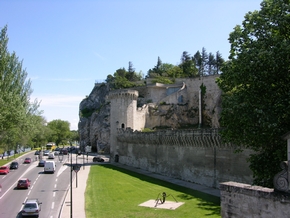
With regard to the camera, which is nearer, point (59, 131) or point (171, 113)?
point (171, 113)

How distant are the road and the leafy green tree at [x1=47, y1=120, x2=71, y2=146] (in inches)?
3036

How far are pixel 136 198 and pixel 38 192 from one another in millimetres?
10101

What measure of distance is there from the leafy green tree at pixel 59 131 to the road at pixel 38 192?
77104 millimetres

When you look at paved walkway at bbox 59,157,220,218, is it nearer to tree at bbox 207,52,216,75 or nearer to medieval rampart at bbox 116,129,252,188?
medieval rampart at bbox 116,129,252,188

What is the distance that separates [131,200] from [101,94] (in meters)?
73.3

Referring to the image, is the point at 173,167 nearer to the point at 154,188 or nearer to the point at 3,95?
the point at 154,188

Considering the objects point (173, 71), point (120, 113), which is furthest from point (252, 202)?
point (173, 71)

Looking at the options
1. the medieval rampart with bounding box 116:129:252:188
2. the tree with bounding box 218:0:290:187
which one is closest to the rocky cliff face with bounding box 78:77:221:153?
the medieval rampart with bounding box 116:129:252:188

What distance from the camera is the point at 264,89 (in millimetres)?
17188

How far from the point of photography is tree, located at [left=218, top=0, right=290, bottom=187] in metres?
16.1

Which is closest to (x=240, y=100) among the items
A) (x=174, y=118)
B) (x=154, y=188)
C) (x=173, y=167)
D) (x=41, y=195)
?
(x=154, y=188)

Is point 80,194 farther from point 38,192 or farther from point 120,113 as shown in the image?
point 120,113

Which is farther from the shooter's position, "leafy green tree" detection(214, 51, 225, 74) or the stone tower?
"leafy green tree" detection(214, 51, 225, 74)

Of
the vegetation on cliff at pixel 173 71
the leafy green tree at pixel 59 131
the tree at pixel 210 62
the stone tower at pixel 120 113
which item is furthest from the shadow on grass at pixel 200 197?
the leafy green tree at pixel 59 131
